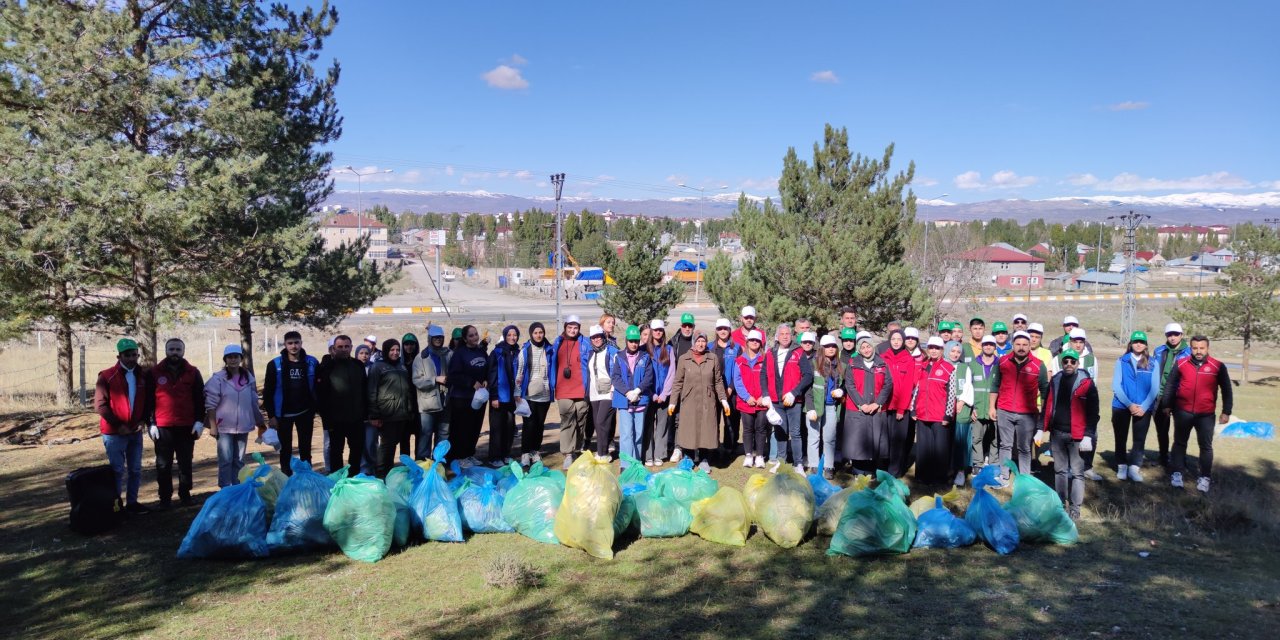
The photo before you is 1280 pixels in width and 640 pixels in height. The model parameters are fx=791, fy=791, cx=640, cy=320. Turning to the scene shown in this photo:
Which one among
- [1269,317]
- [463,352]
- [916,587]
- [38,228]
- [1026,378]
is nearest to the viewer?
[916,587]

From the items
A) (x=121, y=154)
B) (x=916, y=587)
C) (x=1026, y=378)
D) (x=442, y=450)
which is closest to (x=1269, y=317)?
(x=1026, y=378)

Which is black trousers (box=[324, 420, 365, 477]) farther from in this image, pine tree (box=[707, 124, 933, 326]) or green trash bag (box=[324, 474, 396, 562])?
pine tree (box=[707, 124, 933, 326])

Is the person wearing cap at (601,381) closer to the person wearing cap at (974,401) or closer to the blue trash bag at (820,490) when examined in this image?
the blue trash bag at (820,490)

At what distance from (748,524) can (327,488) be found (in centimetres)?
325

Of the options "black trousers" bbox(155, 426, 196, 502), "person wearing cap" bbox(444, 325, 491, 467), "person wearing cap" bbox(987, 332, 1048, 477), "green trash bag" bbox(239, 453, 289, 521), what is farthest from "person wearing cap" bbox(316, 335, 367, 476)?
"person wearing cap" bbox(987, 332, 1048, 477)

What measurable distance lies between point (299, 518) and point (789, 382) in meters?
4.82

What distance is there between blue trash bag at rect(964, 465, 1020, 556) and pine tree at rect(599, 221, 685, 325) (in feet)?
58.9

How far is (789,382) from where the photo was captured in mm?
8273

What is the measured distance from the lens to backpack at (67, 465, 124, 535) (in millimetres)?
6535

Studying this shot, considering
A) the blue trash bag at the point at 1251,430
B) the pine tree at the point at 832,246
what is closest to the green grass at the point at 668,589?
the blue trash bag at the point at 1251,430

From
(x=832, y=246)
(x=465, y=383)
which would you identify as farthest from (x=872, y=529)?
(x=832, y=246)

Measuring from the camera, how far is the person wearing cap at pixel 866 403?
7.81 metres

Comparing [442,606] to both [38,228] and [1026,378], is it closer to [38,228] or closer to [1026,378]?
[1026,378]

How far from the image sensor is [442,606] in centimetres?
496
